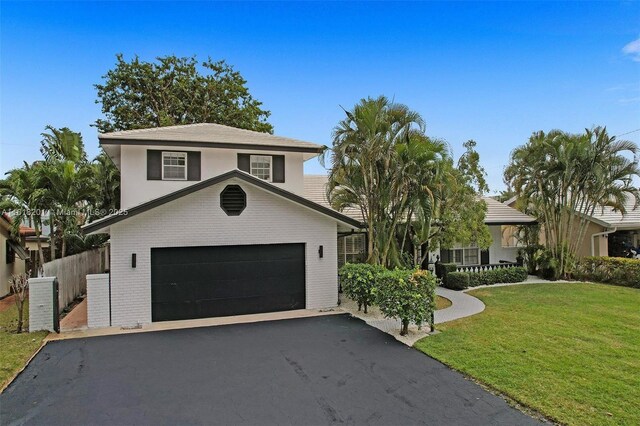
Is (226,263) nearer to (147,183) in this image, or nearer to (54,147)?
(147,183)

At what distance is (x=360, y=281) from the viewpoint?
1076 centimetres

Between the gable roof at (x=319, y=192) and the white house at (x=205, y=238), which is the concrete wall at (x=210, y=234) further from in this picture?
the gable roof at (x=319, y=192)

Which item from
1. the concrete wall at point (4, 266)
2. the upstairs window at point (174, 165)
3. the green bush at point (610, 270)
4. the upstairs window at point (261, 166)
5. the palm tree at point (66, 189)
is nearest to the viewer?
the palm tree at point (66, 189)

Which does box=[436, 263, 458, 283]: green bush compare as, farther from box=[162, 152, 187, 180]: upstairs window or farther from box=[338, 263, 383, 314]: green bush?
box=[162, 152, 187, 180]: upstairs window

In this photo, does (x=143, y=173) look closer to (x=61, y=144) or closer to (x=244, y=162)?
(x=244, y=162)

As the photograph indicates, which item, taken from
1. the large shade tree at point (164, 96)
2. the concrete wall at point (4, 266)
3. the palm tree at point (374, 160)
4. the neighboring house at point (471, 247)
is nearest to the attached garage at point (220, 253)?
the palm tree at point (374, 160)

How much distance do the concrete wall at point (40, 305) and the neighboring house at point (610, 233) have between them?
22.7 m

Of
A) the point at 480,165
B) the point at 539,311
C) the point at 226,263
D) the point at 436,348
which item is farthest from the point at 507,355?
the point at 480,165

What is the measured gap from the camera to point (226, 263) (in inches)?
428

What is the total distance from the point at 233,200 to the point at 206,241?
56.1 inches

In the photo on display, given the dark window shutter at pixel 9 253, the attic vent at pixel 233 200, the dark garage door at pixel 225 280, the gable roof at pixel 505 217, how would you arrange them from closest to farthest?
the dark garage door at pixel 225 280, the attic vent at pixel 233 200, the dark window shutter at pixel 9 253, the gable roof at pixel 505 217

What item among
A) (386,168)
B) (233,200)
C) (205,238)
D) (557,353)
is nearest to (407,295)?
(557,353)

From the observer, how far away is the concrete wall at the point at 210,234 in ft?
32.3

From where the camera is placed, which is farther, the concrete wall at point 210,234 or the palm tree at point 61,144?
the palm tree at point 61,144
